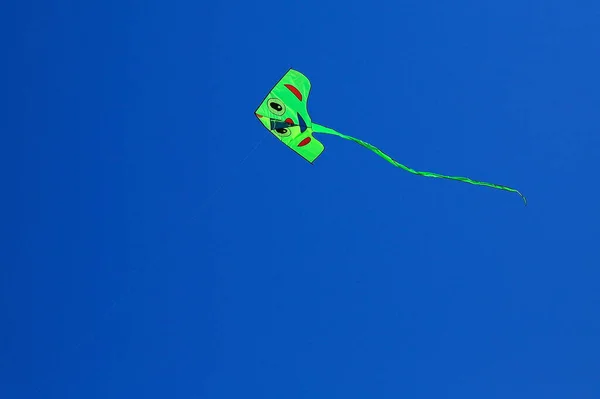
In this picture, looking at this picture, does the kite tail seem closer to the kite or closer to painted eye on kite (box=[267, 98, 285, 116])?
the kite

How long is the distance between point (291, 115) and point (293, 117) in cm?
1

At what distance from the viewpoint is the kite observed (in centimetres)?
236

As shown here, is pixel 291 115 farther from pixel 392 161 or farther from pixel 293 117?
pixel 392 161

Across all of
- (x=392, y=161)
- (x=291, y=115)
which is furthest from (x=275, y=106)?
(x=392, y=161)

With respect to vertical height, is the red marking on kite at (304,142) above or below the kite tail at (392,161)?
below

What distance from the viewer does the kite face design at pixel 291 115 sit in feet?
7.75

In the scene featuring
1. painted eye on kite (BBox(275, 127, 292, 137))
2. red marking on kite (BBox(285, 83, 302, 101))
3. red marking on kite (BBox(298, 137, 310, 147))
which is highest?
red marking on kite (BBox(285, 83, 302, 101))

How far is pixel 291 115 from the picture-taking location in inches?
93.7

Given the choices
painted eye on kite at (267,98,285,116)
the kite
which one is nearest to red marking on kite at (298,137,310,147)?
the kite

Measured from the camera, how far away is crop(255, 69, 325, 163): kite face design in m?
2.36

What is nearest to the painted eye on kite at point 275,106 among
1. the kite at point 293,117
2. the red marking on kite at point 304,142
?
the kite at point 293,117

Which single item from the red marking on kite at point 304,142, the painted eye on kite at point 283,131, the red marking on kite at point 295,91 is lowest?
the painted eye on kite at point 283,131

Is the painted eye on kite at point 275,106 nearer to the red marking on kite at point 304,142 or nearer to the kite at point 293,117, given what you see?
the kite at point 293,117

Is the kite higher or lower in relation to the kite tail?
lower
